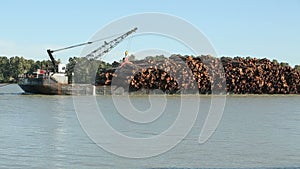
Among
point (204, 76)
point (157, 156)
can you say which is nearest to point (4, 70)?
point (204, 76)

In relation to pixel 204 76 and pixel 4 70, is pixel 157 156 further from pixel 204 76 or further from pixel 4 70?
pixel 4 70

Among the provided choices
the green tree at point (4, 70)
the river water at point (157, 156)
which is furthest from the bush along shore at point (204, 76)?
the green tree at point (4, 70)

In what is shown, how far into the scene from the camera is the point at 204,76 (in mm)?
77688

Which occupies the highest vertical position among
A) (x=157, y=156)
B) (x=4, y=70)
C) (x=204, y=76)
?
(x=4, y=70)

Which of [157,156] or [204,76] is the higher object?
[204,76]

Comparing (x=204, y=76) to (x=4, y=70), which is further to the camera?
(x=4, y=70)

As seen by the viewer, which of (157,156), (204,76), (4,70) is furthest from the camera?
(4,70)

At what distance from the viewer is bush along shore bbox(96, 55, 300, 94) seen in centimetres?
7281

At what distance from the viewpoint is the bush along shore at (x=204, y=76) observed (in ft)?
239

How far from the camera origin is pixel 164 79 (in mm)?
74250

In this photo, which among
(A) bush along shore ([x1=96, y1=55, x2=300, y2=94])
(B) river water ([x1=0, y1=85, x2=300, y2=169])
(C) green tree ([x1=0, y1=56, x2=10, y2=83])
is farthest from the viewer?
(C) green tree ([x1=0, y1=56, x2=10, y2=83])

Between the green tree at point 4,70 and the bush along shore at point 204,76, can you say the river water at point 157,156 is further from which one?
the green tree at point 4,70

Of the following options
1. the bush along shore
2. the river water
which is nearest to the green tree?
the bush along shore

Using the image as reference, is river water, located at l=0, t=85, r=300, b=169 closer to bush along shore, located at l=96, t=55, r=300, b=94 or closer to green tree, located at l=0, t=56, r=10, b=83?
bush along shore, located at l=96, t=55, r=300, b=94
